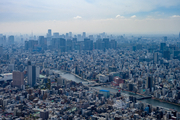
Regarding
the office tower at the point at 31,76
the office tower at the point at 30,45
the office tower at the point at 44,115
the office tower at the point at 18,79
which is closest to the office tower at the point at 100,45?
the office tower at the point at 30,45

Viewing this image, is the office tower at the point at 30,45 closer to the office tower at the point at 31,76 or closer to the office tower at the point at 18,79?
the office tower at the point at 31,76

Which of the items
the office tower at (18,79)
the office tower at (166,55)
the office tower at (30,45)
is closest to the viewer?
the office tower at (18,79)

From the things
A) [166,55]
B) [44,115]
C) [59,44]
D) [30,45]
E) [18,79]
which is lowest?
[44,115]

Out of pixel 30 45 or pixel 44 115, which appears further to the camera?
pixel 30 45

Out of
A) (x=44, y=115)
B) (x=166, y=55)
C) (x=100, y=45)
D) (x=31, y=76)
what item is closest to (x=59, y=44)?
(x=100, y=45)

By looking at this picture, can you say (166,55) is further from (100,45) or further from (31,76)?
(31,76)

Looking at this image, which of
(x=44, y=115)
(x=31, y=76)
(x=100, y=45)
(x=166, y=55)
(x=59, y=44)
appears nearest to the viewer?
(x=44, y=115)

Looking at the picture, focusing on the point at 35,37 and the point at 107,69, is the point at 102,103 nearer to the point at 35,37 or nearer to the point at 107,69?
the point at 107,69

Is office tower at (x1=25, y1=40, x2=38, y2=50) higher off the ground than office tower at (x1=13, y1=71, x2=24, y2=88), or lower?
higher

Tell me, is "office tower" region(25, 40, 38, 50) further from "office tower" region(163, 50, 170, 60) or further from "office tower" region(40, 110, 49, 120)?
"office tower" region(40, 110, 49, 120)

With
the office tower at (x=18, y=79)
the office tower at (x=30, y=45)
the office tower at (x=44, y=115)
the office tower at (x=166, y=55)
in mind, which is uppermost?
the office tower at (x=30, y=45)

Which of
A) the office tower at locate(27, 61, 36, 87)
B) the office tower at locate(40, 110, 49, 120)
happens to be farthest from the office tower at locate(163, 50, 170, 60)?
the office tower at locate(40, 110, 49, 120)
